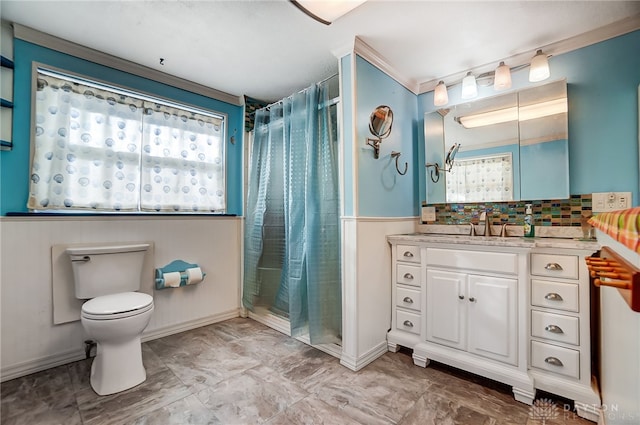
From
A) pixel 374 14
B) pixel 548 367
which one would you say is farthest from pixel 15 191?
pixel 548 367

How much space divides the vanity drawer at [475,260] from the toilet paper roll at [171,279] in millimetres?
1940

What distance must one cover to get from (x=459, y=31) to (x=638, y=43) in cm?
Answer: 101

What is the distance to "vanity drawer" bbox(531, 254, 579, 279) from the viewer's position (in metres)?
1.49

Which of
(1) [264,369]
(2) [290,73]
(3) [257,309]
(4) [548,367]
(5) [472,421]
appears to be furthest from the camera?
(3) [257,309]

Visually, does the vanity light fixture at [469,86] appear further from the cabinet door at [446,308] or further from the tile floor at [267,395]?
the tile floor at [267,395]

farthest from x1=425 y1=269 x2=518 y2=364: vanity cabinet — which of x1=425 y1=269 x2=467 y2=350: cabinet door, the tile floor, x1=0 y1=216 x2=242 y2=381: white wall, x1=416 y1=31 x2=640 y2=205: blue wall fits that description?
x1=0 y1=216 x2=242 y2=381: white wall

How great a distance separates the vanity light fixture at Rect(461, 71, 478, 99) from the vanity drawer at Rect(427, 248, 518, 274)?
122 centimetres

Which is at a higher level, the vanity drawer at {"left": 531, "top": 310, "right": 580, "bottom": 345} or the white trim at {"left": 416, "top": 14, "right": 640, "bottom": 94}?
the white trim at {"left": 416, "top": 14, "right": 640, "bottom": 94}

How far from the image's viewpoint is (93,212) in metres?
2.06

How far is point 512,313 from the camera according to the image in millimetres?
1616

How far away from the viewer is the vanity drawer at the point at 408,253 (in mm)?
2048

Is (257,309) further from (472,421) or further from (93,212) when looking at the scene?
(472,421)

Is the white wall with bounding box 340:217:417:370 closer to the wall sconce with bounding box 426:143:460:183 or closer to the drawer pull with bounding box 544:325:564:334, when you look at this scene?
the wall sconce with bounding box 426:143:460:183

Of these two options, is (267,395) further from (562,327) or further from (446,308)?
(562,327)
